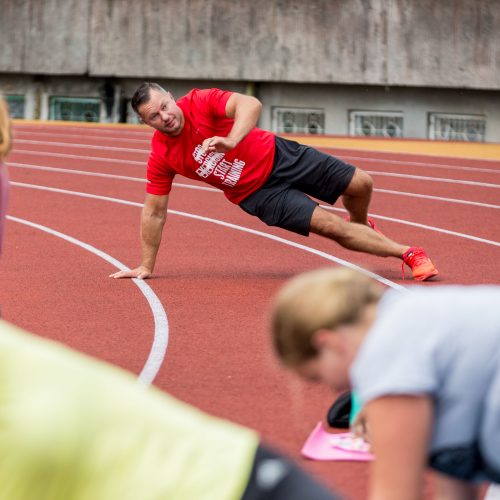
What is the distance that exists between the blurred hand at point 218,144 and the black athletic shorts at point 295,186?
2.03ft

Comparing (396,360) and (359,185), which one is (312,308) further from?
(359,185)

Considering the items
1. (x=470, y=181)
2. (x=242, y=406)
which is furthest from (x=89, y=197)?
(x=242, y=406)

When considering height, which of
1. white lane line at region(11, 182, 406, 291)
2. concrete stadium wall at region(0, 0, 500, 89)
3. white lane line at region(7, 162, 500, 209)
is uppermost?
concrete stadium wall at region(0, 0, 500, 89)

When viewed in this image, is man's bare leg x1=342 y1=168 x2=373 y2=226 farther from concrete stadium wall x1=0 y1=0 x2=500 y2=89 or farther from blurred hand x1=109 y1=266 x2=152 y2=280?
concrete stadium wall x1=0 y1=0 x2=500 y2=89

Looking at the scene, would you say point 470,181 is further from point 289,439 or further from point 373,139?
point 289,439

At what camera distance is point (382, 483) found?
244 centimetres

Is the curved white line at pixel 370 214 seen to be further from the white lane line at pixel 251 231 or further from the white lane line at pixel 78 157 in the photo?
the white lane line at pixel 78 157

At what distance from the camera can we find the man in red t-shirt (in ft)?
24.2

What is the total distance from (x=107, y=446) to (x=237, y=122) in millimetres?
5214

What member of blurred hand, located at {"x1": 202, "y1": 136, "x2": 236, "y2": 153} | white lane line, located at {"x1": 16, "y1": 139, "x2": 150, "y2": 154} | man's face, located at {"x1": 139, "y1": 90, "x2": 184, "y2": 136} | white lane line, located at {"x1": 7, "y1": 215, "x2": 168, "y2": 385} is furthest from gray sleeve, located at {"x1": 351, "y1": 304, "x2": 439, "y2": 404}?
white lane line, located at {"x1": 16, "y1": 139, "x2": 150, "y2": 154}

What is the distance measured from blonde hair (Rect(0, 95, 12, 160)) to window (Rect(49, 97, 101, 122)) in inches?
797

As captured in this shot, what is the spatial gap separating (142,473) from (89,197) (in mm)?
10631

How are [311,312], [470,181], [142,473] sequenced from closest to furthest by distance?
[142,473]
[311,312]
[470,181]

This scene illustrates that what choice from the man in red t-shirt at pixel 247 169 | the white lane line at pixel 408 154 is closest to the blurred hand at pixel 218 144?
the man in red t-shirt at pixel 247 169
